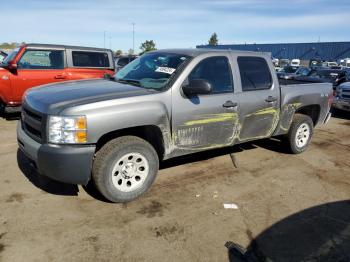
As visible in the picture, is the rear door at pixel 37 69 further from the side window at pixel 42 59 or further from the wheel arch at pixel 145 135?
the wheel arch at pixel 145 135

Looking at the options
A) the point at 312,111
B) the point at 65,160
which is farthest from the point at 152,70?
the point at 312,111

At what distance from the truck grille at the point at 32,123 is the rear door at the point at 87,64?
4.69 meters

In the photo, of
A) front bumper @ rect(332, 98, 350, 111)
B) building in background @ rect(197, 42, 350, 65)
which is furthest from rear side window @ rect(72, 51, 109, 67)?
building in background @ rect(197, 42, 350, 65)

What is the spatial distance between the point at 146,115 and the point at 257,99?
197cm

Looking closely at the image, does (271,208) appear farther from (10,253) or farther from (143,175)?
(10,253)

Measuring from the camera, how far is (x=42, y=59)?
28.3 feet

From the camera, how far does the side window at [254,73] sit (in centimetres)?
512

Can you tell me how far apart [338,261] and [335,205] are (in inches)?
52.7

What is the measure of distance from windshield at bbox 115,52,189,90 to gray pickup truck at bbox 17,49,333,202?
0.02 metres

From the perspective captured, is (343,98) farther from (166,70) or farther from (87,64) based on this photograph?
(166,70)

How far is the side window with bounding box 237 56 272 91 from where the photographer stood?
5117 millimetres

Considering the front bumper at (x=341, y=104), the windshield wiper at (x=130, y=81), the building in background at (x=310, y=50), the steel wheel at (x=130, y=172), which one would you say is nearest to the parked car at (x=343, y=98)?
the front bumper at (x=341, y=104)

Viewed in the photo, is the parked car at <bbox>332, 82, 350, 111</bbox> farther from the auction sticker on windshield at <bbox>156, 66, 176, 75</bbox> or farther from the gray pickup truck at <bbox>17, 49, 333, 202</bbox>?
the auction sticker on windshield at <bbox>156, 66, 176, 75</bbox>

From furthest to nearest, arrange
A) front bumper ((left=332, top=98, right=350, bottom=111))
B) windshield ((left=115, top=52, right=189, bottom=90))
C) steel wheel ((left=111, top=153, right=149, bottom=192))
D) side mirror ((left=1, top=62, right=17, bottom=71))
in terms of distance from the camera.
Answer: front bumper ((left=332, top=98, right=350, bottom=111)) < side mirror ((left=1, top=62, right=17, bottom=71)) < windshield ((left=115, top=52, right=189, bottom=90)) < steel wheel ((left=111, top=153, right=149, bottom=192))
